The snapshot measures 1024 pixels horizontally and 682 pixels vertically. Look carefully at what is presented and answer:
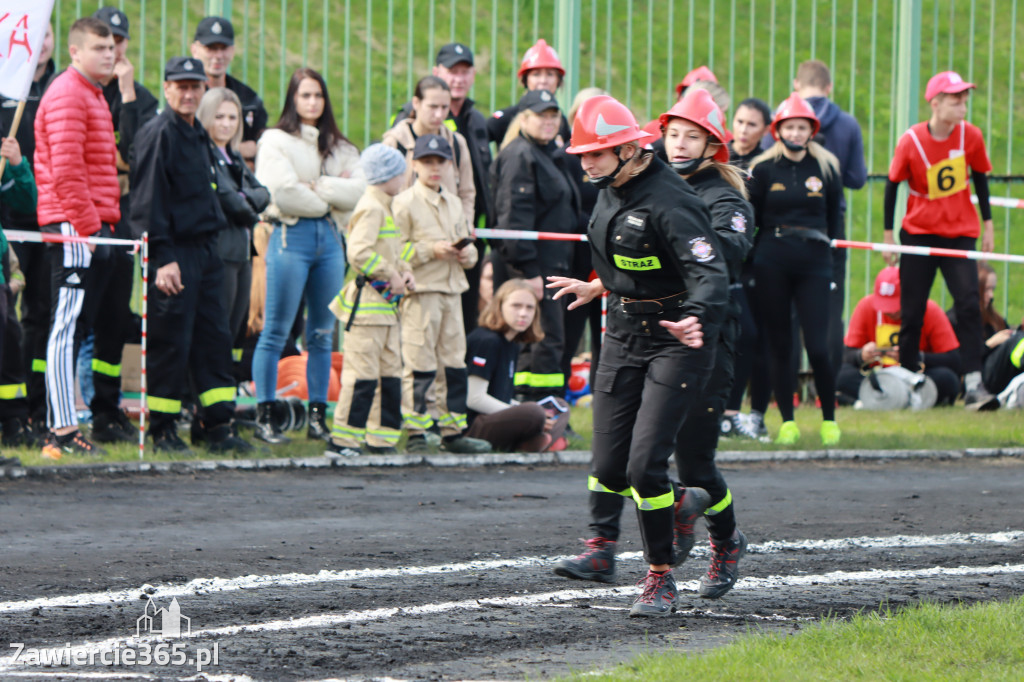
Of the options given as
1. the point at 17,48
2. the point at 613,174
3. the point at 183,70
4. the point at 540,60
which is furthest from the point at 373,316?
the point at 613,174

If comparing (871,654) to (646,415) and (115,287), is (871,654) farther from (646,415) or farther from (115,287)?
(115,287)

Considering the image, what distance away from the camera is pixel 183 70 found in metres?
9.20

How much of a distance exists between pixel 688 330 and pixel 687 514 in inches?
33.9

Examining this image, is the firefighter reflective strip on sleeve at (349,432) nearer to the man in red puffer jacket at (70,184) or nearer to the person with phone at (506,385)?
the person with phone at (506,385)

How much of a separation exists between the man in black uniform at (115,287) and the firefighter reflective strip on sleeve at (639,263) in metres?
4.47

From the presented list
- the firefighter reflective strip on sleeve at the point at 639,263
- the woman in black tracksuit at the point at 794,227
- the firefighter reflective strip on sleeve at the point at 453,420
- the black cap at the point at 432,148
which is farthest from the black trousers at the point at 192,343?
the firefighter reflective strip on sleeve at the point at 639,263

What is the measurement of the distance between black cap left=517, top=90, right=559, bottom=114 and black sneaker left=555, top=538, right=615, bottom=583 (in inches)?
203

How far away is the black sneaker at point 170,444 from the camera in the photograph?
30.3 ft

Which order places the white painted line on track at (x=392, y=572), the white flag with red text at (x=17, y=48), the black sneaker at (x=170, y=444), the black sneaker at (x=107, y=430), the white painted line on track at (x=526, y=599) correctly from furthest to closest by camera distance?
1. the black sneaker at (x=107, y=430)
2. the black sneaker at (x=170, y=444)
3. the white flag with red text at (x=17, y=48)
4. the white painted line on track at (x=392, y=572)
5. the white painted line on track at (x=526, y=599)

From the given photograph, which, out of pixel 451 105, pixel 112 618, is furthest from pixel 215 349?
pixel 112 618

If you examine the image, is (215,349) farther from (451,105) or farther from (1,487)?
(451,105)

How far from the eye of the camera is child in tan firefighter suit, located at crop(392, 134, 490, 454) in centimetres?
997

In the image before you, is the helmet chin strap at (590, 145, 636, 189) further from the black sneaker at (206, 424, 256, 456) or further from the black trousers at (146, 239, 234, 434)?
the black sneaker at (206, 424, 256, 456)

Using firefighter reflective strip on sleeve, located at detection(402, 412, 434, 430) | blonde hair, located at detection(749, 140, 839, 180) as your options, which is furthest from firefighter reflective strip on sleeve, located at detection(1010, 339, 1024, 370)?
firefighter reflective strip on sleeve, located at detection(402, 412, 434, 430)
